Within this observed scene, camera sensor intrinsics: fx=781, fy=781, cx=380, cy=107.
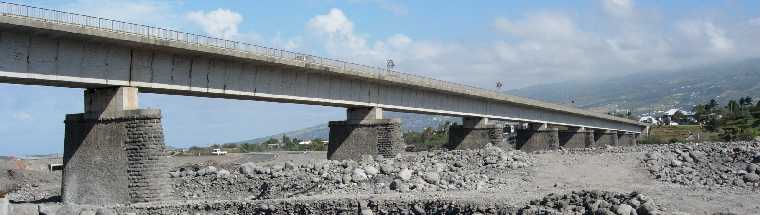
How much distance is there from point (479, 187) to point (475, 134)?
2970 centimetres

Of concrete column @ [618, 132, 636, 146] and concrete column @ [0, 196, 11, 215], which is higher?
concrete column @ [618, 132, 636, 146]

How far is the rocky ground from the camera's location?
57.9 feet

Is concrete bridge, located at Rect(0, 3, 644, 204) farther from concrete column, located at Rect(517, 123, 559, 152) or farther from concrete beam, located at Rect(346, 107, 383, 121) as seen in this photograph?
concrete column, located at Rect(517, 123, 559, 152)

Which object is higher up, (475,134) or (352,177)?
(475,134)

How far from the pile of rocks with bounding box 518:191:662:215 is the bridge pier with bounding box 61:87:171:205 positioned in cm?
1281

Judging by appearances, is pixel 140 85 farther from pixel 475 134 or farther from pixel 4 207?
pixel 475 134

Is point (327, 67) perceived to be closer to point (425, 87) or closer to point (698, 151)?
point (425, 87)

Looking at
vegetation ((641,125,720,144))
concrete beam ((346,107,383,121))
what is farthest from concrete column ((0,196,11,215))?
vegetation ((641,125,720,144))

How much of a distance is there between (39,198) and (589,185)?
20.4m

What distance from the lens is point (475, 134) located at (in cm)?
5378

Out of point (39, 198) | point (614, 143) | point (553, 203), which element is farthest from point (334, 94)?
point (614, 143)

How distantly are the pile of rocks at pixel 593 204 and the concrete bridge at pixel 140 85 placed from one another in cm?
1314

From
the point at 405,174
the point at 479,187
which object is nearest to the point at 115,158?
the point at 405,174

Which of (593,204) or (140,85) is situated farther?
(140,85)
